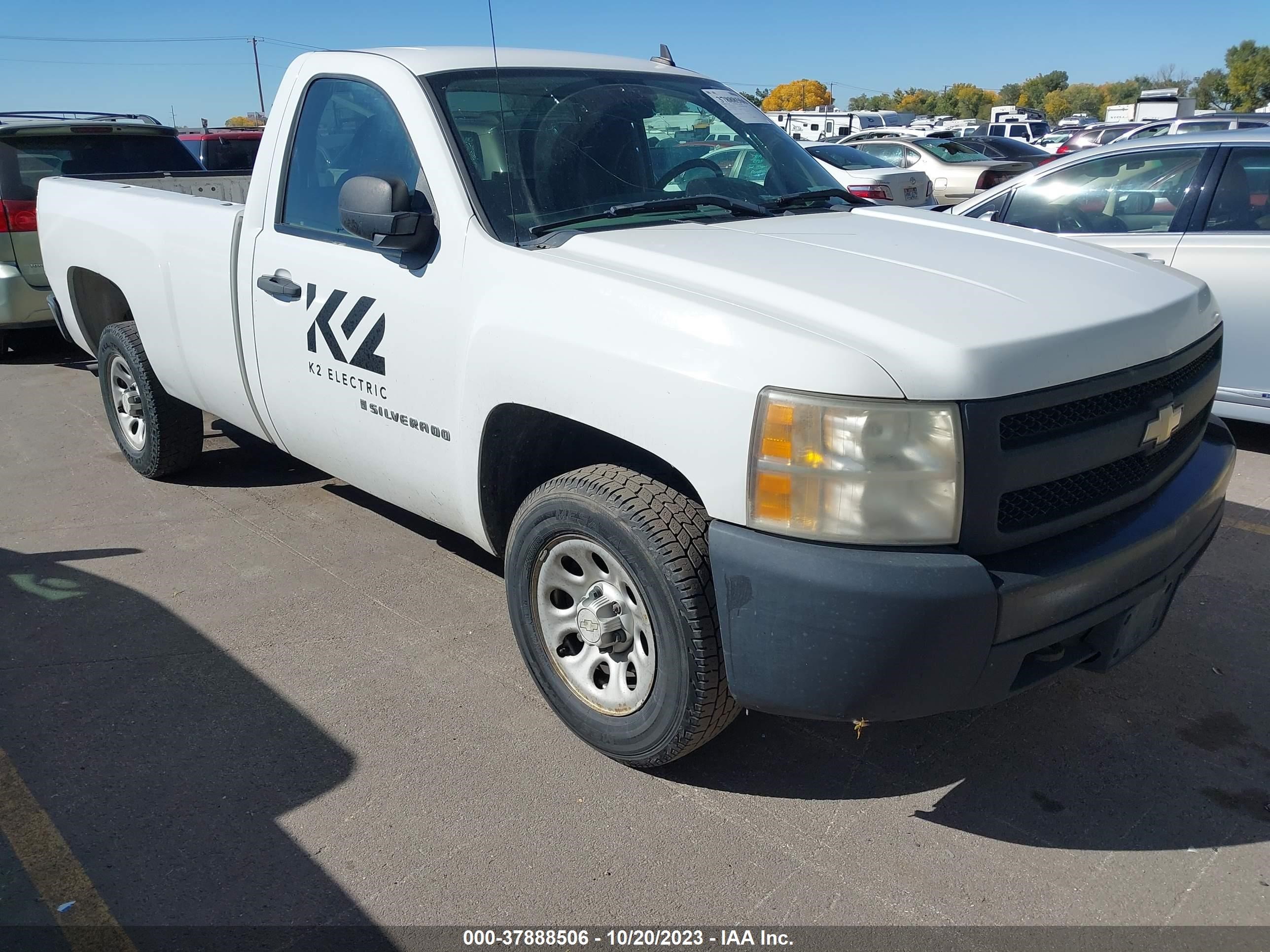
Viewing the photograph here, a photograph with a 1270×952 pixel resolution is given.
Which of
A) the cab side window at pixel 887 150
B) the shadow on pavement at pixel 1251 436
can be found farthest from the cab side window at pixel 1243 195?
the cab side window at pixel 887 150

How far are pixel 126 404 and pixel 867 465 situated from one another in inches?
178

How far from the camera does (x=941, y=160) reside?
17672 mm

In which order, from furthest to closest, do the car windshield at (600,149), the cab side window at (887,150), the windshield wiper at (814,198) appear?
the cab side window at (887,150), the windshield wiper at (814,198), the car windshield at (600,149)

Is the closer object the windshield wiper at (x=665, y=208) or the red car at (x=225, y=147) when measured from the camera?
the windshield wiper at (x=665, y=208)

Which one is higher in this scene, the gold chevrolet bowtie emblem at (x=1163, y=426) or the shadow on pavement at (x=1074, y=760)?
the gold chevrolet bowtie emblem at (x=1163, y=426)

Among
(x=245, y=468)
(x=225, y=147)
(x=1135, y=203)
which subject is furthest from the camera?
(x=225, y=147)

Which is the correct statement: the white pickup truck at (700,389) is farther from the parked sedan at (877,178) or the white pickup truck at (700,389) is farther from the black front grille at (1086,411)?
the parked sedan at (877,178)

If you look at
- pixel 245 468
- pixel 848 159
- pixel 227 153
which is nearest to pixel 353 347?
pixel 245 468

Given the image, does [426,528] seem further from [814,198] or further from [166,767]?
[814,198]

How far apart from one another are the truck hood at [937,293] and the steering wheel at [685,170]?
14.2 inches

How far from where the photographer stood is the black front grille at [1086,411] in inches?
94.9

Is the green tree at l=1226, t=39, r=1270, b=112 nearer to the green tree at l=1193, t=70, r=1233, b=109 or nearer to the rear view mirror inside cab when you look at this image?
the green tree at l=1193, t=70, r=1233, b=109

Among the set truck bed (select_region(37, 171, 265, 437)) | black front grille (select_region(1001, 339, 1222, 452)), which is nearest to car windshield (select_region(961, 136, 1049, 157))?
truck bed (select_region(37, 171, 265, 437))

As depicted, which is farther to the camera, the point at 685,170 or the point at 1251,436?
the point at 1251,436
